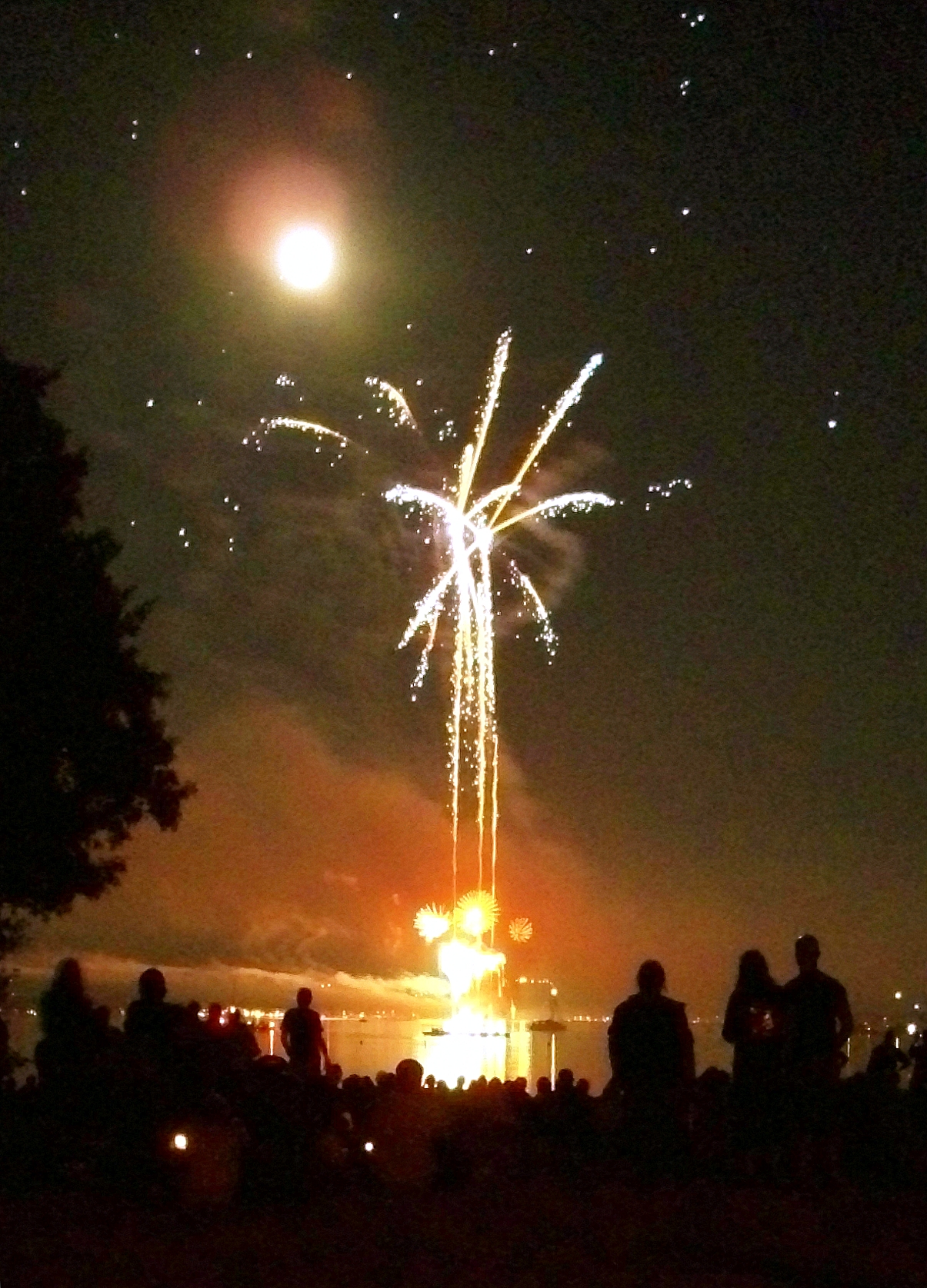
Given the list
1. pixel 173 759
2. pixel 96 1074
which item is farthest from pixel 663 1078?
pixel 173 759

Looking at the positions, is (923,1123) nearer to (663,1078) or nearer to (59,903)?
(663,1078)

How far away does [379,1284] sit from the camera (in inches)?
288

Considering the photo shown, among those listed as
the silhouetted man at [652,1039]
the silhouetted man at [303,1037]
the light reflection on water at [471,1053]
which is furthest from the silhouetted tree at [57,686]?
the light reflection on water at [471,1053]

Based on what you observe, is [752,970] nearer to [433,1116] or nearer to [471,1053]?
[433,1116]

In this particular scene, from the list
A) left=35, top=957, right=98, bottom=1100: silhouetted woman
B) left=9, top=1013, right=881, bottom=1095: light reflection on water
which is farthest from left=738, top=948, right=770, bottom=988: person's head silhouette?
left=9, top=1013, right=881, bottom=1095: light reflection on water

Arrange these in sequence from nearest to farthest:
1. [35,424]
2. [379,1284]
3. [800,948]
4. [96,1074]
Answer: [379,1284], [96,1074], [800,948], [35,424]

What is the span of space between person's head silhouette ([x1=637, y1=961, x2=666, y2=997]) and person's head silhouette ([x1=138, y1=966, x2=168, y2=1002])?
2.87m

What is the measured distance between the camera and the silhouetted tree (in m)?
16.6

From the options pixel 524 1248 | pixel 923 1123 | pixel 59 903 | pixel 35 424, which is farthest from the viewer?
pixel 59 903

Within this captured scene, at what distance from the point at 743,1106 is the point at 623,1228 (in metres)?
2.00

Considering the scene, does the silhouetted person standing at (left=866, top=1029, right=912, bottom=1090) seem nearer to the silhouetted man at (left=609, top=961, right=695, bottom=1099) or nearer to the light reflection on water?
the silhouetted man at (left=609, top=961, right=695, bottom=1099)

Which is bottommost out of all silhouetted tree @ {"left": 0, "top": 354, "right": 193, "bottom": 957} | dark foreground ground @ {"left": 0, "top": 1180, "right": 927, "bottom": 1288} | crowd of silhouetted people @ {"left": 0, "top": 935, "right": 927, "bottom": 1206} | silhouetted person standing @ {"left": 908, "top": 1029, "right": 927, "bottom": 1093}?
dark foreground ground @ {"left": 0, "top": 1180, "right": 927, "bottom": 1288}

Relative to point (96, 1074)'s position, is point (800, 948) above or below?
above

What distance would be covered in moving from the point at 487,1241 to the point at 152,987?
353 cm
